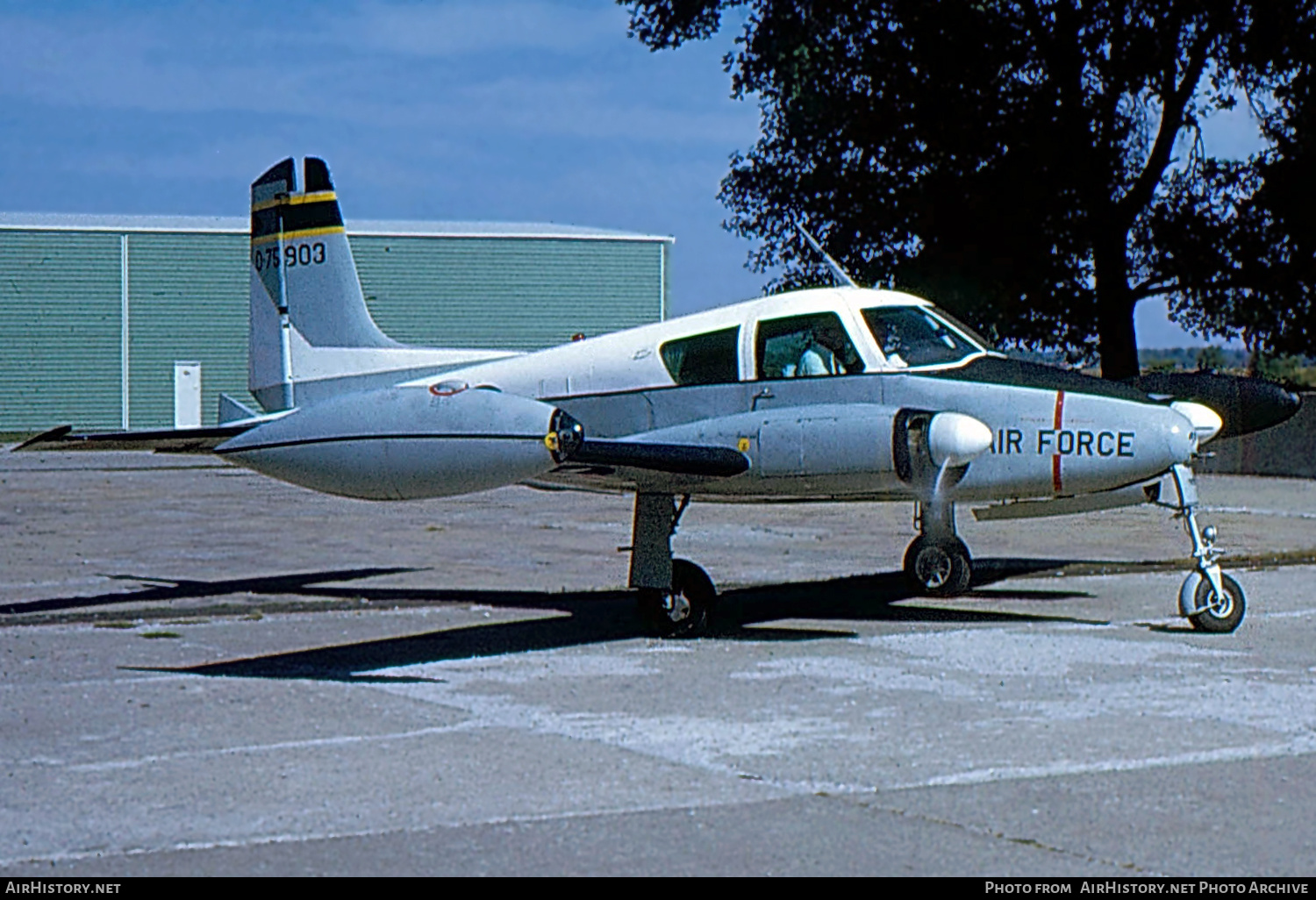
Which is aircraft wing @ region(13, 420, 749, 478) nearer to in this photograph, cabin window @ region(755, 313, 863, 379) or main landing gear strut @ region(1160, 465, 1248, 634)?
cabin window @ region(755, 313, 863, 379)

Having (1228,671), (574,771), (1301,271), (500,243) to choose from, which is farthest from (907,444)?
(500,243)

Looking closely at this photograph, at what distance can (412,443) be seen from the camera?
9.94 m

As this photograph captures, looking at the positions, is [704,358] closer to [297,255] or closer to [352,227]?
[297,255]

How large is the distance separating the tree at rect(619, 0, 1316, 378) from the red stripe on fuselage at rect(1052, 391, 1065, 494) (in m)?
21.4

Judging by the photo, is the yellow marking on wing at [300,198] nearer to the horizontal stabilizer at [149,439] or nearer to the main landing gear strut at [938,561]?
the horizontal stabilizer at [149,439]

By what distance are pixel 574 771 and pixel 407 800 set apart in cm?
87

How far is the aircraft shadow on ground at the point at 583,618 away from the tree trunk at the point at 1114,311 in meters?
17.6

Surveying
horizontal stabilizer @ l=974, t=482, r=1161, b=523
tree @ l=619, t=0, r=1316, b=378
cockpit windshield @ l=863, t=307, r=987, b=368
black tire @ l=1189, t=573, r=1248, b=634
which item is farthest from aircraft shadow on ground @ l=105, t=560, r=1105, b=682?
tree @ l=619, t=0, r=1316, b=378

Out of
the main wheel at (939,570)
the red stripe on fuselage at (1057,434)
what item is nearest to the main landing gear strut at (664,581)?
the red stripe on fuselage at (1057,434)

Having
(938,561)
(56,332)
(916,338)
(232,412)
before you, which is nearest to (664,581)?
(916,338)

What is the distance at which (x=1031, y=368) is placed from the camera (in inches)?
474

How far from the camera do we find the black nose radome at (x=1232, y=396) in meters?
12.9

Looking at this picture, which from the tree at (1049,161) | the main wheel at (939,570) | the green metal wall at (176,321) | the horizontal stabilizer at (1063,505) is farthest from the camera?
the green metal wall at (176,321)

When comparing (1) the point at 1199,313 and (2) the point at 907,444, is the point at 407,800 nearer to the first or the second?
(2) the point at 907,444
